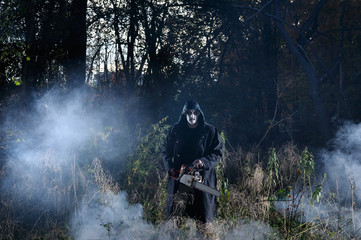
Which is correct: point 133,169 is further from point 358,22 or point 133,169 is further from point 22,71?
point 358,22

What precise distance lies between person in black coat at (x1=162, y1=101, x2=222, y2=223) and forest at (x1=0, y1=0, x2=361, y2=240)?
0.70 meters

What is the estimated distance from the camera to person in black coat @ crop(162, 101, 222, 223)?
3831 mm

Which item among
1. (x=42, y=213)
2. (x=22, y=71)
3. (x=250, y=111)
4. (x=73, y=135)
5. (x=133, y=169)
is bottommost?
(x=42, y=213)

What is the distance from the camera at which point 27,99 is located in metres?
7.87

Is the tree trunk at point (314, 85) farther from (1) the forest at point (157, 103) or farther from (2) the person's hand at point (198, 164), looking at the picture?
(2) the person's hand at point (198, 164)

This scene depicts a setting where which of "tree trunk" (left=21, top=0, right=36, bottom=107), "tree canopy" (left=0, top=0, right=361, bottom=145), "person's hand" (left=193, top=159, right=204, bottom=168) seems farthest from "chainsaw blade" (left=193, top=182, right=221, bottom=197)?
"tree trunk" (left=21, top=0, right=36, bottom=107)

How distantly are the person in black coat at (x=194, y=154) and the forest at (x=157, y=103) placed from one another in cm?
70

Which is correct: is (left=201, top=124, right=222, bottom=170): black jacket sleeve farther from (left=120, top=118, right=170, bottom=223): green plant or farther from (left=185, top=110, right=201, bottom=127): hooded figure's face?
(left=120, top=118, right=170, bottom=223): green plant

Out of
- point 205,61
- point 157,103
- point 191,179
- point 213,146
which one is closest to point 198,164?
point 191,179

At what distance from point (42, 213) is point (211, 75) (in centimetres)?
575

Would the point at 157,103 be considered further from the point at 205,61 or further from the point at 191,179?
the point at 191,179

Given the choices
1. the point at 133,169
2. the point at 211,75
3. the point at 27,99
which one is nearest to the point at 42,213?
the point at 133,169

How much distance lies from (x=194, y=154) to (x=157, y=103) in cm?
444

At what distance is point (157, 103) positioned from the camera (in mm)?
8180
